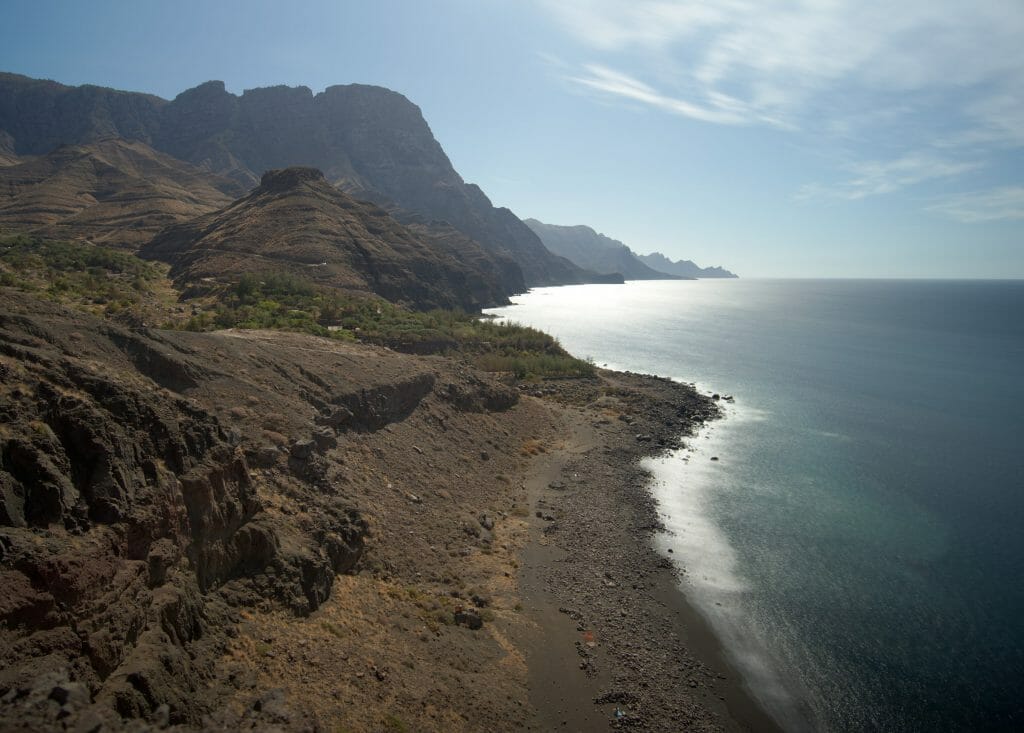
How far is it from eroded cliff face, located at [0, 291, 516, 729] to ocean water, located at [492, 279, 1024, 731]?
15577mm

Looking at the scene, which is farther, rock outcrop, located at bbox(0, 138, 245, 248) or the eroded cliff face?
rock outcrop, located at bbox(0, 138, 245, 248)

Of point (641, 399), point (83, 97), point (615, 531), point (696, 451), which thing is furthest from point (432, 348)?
point (83, 97)

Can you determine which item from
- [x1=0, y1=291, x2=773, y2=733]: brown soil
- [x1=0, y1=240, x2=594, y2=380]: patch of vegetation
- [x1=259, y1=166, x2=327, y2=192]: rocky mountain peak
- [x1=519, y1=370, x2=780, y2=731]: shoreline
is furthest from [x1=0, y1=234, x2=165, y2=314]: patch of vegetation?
[x1=519, y1=370, x2=780, y2=731]: shoreline

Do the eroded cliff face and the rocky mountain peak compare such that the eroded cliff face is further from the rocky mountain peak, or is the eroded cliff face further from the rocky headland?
the rocky mountain peak

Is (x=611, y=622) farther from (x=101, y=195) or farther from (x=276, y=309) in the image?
(x=101, y=195)

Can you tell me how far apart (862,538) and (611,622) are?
17.0 m

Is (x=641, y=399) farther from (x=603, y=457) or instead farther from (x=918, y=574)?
(x=918, y=574)

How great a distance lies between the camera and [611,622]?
1958 centimetres

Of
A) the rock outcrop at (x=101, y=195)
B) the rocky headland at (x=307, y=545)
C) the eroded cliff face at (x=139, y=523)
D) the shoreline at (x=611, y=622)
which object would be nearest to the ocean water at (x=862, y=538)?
the shoreline at (x=611, y=622)

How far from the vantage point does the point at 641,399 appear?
A: 171ft

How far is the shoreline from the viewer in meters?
16.1

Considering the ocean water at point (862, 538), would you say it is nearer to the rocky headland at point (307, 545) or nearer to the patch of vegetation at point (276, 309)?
the rocky headland at point (307, 545)

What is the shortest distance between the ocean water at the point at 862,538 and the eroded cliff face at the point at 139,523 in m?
15.6

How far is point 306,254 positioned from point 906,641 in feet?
229
